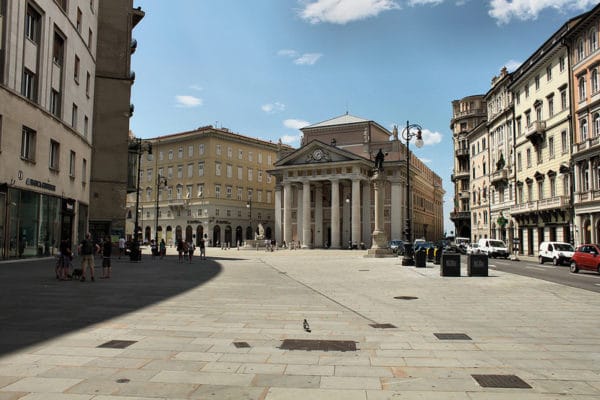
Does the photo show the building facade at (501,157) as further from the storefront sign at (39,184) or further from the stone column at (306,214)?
the storefront sign at (39,184)

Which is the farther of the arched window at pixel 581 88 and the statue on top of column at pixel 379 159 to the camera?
the arched window at pixel 581 88

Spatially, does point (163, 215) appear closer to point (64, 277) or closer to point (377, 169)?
point (377, 169)

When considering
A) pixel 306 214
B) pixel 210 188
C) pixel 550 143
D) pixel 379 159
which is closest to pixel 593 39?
pixel 550 143

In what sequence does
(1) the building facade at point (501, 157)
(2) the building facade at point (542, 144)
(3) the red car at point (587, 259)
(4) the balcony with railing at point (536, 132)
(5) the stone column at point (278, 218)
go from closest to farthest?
(3) the red car at point (587, 259), (2) the building facade at point (542, 144), (4) the balcony with railing at point (536, 132), (1) the building facade at point (501, 157), (5) the stone column at point (278, 218)

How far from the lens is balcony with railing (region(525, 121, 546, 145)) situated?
48312mm

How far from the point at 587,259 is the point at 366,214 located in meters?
58.8

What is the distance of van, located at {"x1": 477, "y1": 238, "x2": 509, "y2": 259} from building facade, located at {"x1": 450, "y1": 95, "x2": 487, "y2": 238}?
1394 inches

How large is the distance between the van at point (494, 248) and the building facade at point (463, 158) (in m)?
35.4


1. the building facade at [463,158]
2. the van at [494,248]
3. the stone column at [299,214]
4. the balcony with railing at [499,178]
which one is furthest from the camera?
the stone column at [299,214]

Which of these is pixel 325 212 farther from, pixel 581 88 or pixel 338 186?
pixel 581 88

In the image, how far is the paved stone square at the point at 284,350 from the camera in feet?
18.4

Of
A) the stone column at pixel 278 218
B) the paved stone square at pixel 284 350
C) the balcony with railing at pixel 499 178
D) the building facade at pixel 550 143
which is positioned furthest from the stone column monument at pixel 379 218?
the stone column at pixel 278 218

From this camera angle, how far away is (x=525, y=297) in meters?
14.5

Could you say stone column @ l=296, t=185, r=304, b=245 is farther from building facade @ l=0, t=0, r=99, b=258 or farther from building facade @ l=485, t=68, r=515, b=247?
building facade @ l=0, t=0, r=99, b=258
